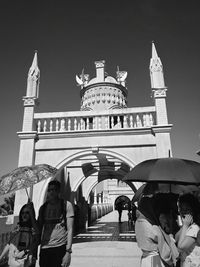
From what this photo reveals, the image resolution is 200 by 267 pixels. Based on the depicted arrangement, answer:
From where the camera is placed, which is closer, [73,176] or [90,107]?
[73,176]

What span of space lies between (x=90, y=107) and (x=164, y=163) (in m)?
11.7

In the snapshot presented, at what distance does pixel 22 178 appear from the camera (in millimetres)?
4234

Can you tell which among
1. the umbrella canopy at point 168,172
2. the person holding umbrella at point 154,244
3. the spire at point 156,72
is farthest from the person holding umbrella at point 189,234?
the spire at point 156,72

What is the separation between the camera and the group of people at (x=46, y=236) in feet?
9.68

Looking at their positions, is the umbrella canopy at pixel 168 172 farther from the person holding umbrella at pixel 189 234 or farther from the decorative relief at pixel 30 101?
the decorative relief at pixel 30 101

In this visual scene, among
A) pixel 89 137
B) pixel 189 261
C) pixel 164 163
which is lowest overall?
pixel 189 261

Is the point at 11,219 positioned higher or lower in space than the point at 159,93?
lower

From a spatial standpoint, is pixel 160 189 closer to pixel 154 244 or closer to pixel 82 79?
pixel 154 244

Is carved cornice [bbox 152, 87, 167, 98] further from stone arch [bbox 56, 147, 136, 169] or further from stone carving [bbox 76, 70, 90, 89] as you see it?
stone carving [bbox 76, 70, 90, 89]

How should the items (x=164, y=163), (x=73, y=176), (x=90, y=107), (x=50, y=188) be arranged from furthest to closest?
(x=90, y=107) < (x=73, y=176) < (x=164, y=163) < (x=50, y=188)

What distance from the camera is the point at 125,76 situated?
1720 centimetres

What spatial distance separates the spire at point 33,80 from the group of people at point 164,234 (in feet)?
26.2

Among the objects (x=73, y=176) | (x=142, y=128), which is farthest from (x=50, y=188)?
(x=73, y=176)

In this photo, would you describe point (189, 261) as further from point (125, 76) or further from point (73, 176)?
point (125, 76)
